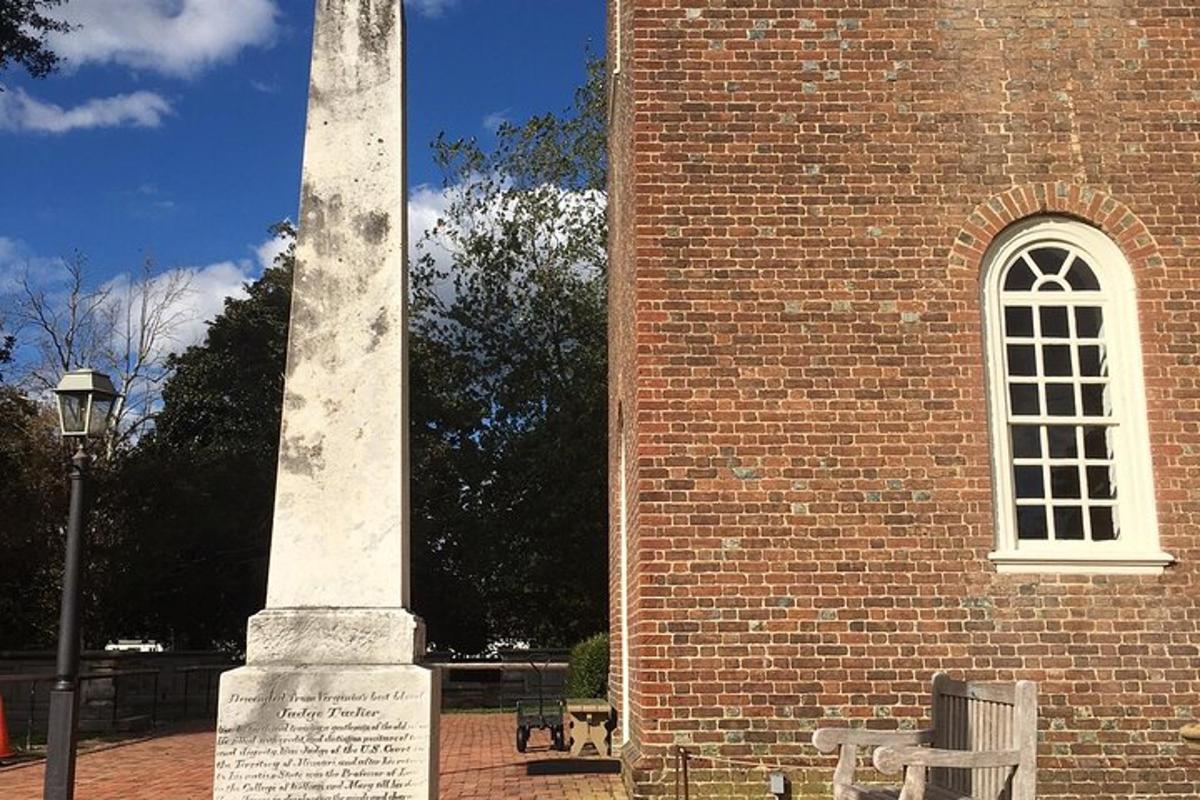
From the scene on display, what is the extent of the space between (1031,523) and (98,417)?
7.11 metres

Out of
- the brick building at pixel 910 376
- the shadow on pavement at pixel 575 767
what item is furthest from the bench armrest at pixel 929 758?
the shadow on pavement at pixel 575 767

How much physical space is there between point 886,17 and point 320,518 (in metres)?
6.43

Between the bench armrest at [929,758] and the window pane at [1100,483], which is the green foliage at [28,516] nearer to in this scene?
the window pane at [1100,483]

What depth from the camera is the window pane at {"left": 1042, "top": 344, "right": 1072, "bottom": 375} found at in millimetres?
9258

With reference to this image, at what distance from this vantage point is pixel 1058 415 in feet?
30.1

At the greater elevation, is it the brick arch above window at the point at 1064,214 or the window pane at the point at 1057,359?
the brick arch above window at the point at 1064,214

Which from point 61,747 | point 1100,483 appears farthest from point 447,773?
point 1100,483

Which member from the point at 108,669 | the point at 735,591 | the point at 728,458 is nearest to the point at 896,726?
the point at 735,591

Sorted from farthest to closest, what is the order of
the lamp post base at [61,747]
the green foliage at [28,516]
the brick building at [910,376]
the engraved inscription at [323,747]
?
the green foliage at [28,516], the brick building at [910,376], the lamp post base at [61,747], the engraved inscription at [323,747]

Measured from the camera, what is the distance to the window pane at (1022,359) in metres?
9.24

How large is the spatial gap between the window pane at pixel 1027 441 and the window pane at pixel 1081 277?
1199 mm

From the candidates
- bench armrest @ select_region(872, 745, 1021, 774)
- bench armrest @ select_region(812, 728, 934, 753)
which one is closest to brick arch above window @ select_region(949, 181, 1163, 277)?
bench armrest @ select_region(812, 728, 934, 753)

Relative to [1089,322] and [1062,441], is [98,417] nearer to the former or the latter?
[1062,441]

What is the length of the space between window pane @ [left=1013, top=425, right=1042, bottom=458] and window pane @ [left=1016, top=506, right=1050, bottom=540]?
407mm
